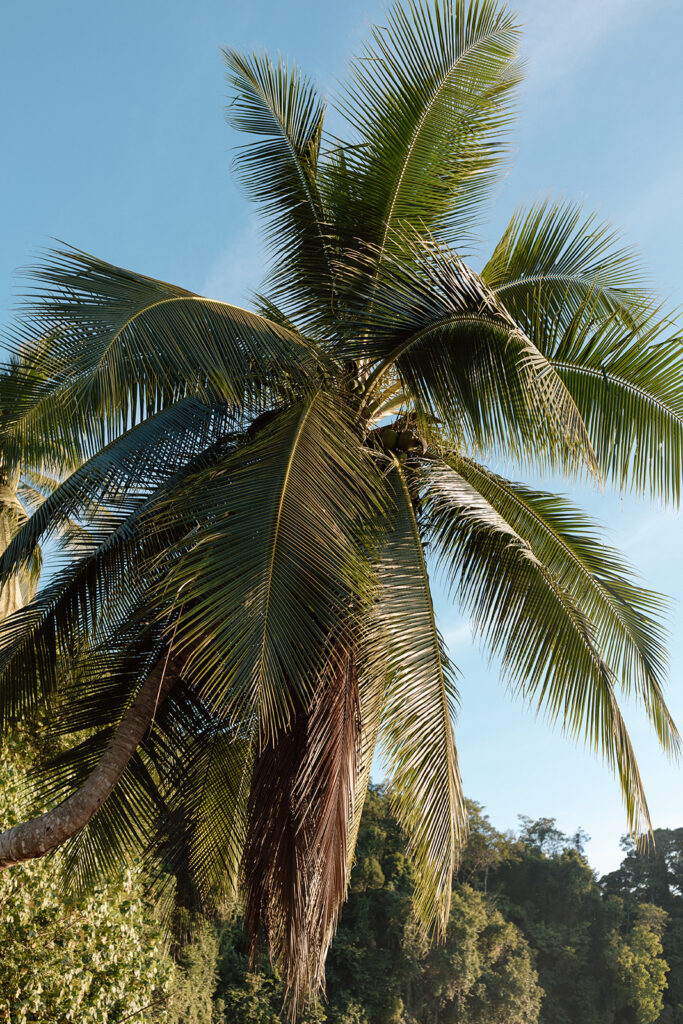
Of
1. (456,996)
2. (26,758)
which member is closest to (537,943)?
(456,996)

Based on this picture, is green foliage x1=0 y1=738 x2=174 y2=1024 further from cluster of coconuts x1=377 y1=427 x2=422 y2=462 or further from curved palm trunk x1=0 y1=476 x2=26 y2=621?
cluster of coconuts x1=377 y1=427 x2=422 y2=462

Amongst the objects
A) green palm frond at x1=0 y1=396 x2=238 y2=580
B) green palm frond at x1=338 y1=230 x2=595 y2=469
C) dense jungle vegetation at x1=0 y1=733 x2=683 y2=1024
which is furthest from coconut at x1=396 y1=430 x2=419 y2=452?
dense jungle vegetation at x1=0 y1=733 x2=683 y2=1024

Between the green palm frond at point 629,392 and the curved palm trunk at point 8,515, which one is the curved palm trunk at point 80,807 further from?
the curved palm trunk at point 8,515

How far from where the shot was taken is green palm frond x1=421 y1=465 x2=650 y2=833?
5191 mm

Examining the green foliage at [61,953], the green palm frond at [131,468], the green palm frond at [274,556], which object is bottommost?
the green foliage at [61,953]

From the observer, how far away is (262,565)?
4.32 metres

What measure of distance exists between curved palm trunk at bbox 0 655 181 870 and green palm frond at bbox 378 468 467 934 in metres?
1.52

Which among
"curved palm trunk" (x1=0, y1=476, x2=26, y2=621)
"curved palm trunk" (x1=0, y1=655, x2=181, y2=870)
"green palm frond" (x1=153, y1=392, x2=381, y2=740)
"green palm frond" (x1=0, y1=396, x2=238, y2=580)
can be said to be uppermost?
"curved palm trunk" (x1=0, y1=476, x2=26, y2=621)

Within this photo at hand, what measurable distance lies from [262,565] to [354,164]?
9.60 feet

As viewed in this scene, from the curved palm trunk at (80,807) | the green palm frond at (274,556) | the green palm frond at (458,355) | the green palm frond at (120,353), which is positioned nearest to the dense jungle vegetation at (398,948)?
the curved palm trunk at (80,807)

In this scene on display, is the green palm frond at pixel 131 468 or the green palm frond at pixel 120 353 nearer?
the green palm frond at pixel 120 353

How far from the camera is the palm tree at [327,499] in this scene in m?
4.55

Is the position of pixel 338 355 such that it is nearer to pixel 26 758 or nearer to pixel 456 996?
pixel 26 758

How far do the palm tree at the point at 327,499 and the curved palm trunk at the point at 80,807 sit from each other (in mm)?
18
